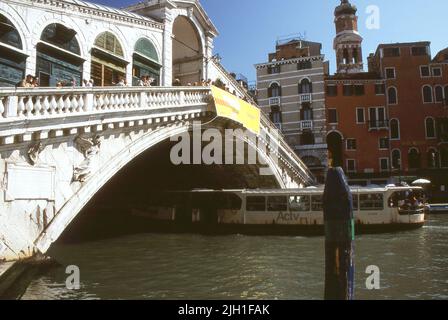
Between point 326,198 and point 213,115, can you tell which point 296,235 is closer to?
point 213,115

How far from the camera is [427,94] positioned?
107ft

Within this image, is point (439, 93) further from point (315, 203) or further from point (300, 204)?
point (300, 204)

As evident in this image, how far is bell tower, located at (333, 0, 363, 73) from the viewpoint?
41.5 m

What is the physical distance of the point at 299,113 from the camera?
34.1 metres

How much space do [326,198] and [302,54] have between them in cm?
3366

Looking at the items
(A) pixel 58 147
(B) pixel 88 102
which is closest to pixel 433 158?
(B) pixel 88 102

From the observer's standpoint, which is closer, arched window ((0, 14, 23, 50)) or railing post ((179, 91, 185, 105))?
arched window ((0, 14, 23, 50))

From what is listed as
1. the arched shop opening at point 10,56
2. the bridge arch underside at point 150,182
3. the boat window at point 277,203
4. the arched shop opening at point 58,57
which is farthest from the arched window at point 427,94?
the arched shop opening at point 10,56

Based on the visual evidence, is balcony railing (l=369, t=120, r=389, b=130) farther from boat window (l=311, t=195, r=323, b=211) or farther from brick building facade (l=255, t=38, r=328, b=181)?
boat window (l=311, t=195, r=323, b=211)

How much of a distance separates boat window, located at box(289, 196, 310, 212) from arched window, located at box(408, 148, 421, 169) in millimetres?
18017

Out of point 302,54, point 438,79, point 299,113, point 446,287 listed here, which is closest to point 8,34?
point 446,287

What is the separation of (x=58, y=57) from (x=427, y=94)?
1227 inches

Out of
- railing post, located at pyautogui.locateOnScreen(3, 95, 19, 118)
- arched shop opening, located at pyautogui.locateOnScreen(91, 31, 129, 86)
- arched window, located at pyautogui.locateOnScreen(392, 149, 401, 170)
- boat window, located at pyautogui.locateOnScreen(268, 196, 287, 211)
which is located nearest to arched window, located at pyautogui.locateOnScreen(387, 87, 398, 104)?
arched window, located at pyautogui.locateOnScreen(392, 149, 401, 170)

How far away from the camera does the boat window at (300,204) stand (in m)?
18.2
